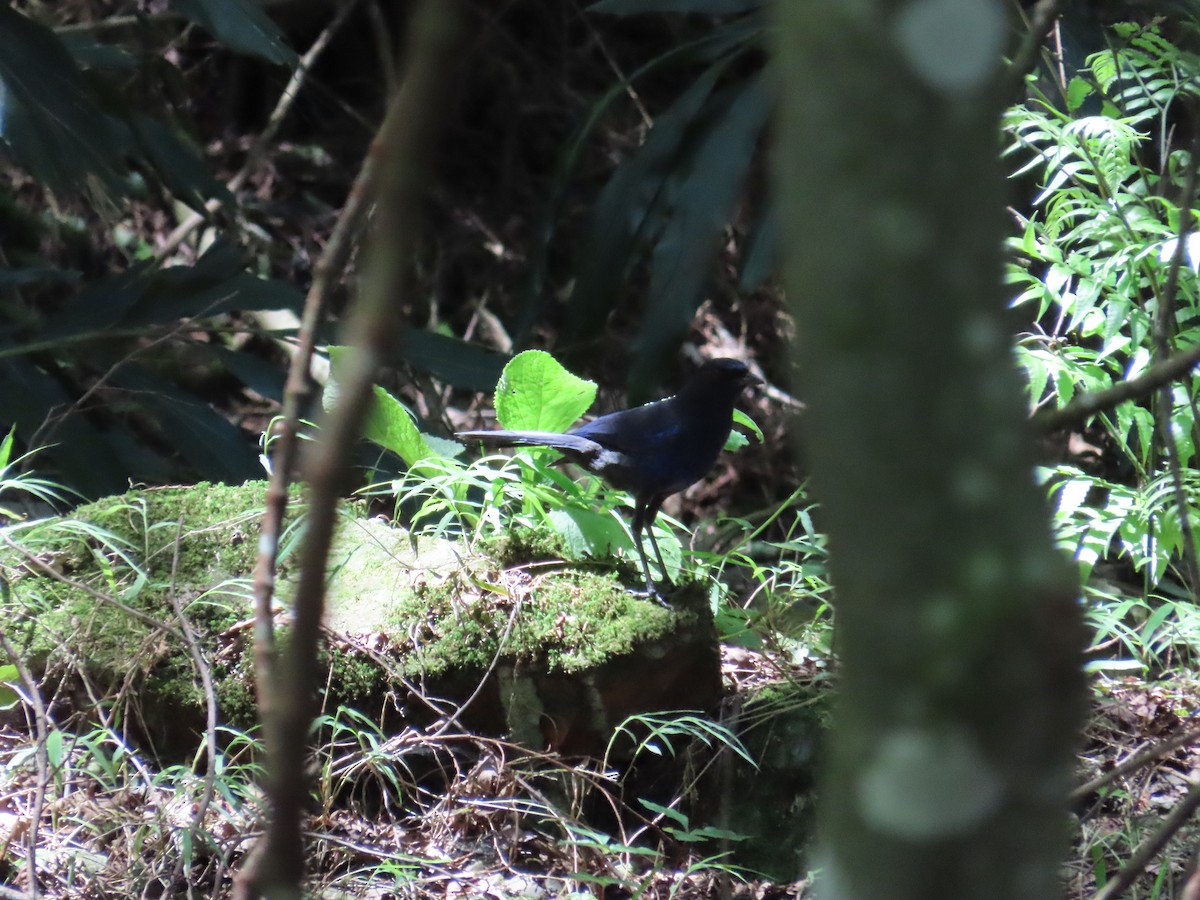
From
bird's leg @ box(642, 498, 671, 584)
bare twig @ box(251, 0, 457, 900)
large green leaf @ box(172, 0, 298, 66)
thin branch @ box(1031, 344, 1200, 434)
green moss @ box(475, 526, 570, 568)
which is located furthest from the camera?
large green leaf @ box(172, 0, 298, 66)

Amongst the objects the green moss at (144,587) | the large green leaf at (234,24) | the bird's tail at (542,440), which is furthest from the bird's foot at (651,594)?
the large green leaf at (234,24)

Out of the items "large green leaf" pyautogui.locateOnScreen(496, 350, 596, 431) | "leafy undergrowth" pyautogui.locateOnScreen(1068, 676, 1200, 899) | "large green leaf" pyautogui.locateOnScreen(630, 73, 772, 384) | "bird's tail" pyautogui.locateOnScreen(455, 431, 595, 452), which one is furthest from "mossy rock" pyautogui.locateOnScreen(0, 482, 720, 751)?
"large green leaf" pyautogui.locateOnScreen(630, 73, 772, 384)

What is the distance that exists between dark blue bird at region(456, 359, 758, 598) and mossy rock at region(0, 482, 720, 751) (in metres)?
0.55

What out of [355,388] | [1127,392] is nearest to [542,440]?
[1127,392]

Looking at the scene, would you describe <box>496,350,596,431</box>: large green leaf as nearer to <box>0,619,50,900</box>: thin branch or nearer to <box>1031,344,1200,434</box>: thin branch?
<box>0,619,50,900</box>: thin branch

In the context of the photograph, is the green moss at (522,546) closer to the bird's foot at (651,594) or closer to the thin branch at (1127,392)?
the bird's foot at (651,594)

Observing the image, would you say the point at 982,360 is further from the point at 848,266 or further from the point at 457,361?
the point at 457,361

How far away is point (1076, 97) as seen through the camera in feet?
8.95

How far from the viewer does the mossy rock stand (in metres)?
2.51

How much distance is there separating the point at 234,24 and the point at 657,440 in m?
2.05

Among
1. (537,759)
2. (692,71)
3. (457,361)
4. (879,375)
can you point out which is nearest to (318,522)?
(879,375)

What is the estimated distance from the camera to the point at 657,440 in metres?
3.34

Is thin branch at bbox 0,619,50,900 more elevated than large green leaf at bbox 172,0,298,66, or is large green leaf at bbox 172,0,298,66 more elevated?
large green leaf at bbox 172,0,298,66

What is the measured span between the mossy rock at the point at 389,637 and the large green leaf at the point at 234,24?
1.81m
